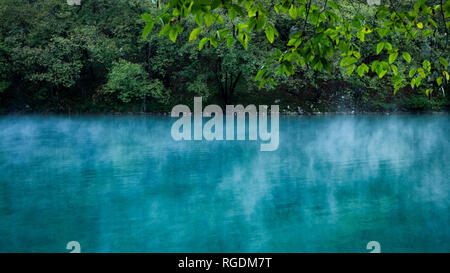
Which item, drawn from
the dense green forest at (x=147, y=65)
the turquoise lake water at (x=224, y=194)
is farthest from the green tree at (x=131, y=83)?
the turquoise lake water at (x=224, y=194)

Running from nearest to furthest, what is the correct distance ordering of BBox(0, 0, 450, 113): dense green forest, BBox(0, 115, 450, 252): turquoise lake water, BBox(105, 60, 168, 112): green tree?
BBox(0, 115, 450, 252): turquoise lake water
BBox(105, 60, 168, 112): green tree
BBox(0, 0, 450, 113): dense green forest

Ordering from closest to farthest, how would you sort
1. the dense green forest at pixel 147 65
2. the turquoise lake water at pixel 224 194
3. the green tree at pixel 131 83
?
1. the turquoise lake water at pixel 224 194
2. the green tree at pixel 131 83
3. the dense green forest at pixel 147 65

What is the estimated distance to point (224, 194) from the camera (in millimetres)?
10344

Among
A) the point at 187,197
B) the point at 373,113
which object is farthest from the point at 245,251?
the point at 373,113

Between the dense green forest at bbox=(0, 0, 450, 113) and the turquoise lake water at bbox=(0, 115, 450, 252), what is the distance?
1103 cm

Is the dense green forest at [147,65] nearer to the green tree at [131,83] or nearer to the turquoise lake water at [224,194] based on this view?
the green tree at [131,83]

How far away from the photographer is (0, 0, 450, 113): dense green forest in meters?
29.1

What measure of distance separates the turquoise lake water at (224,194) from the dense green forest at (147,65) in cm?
1103

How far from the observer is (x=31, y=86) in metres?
32.2

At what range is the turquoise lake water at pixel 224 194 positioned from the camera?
7.35 meters

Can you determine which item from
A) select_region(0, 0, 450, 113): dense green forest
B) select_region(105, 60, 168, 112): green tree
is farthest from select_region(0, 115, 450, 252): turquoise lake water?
select_region(0, 0, 450, 113): dense green forest

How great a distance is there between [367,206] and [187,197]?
396 centimetres

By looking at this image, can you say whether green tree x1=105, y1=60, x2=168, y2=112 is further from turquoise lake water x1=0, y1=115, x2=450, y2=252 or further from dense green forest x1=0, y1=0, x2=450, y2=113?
turquoise lake water x1=0, y1=115, x2=450, y2=252

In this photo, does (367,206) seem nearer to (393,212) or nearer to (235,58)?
(393,212)
